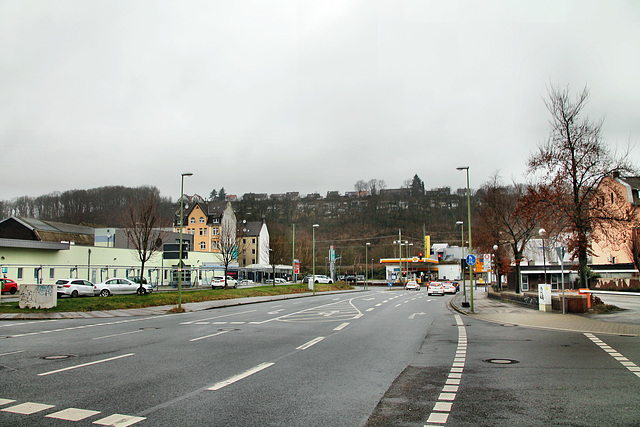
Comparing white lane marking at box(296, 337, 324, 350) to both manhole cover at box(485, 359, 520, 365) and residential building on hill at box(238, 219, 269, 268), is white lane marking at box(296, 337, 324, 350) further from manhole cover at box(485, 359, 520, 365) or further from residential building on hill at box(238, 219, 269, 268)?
residential building on hill at box(238, 219, 269, 268)

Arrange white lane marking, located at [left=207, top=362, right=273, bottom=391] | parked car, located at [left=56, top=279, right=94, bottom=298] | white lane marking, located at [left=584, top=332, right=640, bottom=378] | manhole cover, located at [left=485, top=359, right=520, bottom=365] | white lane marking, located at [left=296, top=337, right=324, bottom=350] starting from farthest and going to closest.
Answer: parked car, located at [left=56, top=279, right=94, bottom=298], white lane marking, located at [left=296, top=337, right=324, bottom=350], manhole cover, located at [left=485, top=359, right=520, bottom=365], white lane marking, located at [left=584, top=332, right=640, bottom=378], white lane marking, located at [left=207, top=362, right=273, bottom=391]

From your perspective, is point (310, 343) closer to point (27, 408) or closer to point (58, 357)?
point (58, 357)

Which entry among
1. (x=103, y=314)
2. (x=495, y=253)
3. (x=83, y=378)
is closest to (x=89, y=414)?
(x=83, y=378)

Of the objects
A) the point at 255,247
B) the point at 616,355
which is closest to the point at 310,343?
the point at 616,355

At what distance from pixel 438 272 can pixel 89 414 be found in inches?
4284

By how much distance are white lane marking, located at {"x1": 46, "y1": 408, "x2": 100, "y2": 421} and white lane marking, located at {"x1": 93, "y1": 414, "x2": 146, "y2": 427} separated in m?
0.31

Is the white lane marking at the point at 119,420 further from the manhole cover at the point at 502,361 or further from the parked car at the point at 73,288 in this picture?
the parked car at the point at 73,288

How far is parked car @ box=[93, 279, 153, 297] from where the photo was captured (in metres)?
41.0

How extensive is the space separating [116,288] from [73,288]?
4.57m

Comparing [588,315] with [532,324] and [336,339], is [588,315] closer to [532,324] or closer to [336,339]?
[532,324]

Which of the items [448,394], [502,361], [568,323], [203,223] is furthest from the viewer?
[203,223]

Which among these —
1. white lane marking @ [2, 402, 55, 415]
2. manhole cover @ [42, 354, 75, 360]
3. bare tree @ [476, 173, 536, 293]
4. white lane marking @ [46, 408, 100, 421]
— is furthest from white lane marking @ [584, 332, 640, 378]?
bare tree @ [476, 173, 536, 293]

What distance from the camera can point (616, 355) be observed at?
1142cm

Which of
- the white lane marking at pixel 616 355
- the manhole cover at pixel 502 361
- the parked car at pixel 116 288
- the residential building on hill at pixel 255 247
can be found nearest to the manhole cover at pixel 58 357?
the manhole cover at pixel 502 361
